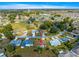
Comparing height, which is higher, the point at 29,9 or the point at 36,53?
the point at 29,9

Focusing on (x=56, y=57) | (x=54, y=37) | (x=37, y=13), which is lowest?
(x=56, y=57)

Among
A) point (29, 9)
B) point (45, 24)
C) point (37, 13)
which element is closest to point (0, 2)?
point (29, 9)

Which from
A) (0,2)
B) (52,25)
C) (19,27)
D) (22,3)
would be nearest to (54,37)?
(52,25)

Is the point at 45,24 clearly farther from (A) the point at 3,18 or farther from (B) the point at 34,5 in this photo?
(A) the point at 3,18

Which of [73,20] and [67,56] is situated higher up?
[73,20]

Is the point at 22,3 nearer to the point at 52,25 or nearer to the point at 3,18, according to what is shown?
the point at 3,18

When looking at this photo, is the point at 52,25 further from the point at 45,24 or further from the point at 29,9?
the point at 29,9

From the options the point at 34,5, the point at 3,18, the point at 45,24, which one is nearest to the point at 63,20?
the point at 45,24

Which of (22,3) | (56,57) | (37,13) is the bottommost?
(56,57)
